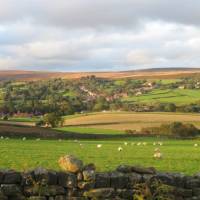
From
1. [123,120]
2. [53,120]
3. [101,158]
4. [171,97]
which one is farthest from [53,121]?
[101,158]

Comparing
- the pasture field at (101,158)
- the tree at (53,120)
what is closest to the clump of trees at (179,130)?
the tree at (53,120)

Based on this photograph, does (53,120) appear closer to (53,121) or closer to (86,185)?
(53,121)

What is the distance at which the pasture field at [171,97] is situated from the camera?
431 feet

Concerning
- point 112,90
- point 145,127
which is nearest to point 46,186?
point 145,127

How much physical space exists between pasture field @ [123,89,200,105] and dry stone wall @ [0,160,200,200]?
114m

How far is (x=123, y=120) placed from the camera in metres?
105

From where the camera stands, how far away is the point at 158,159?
31781 mm

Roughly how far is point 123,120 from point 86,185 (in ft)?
299

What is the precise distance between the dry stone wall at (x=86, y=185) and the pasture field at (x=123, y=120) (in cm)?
7541

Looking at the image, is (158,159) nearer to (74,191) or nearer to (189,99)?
(74,191)

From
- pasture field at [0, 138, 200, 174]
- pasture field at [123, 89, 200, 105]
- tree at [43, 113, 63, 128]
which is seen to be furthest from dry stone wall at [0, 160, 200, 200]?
pasture field at [123, 89, 200, 105]

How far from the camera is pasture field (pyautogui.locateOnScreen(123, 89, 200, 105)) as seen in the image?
431 ft

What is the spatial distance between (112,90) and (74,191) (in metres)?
161

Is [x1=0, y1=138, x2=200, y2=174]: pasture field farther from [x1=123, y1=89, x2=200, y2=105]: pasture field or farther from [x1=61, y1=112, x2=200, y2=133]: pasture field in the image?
[x1=123, y1=89, x2=200, y2=105]: pasture field
